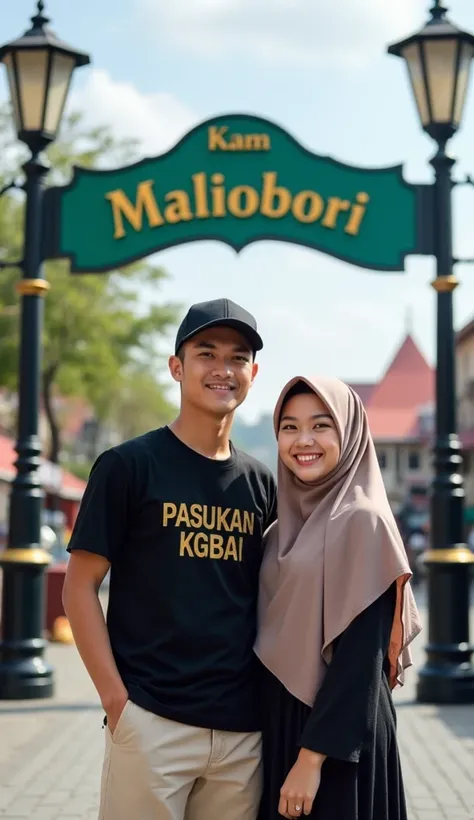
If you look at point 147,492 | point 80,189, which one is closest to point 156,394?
point 80,189

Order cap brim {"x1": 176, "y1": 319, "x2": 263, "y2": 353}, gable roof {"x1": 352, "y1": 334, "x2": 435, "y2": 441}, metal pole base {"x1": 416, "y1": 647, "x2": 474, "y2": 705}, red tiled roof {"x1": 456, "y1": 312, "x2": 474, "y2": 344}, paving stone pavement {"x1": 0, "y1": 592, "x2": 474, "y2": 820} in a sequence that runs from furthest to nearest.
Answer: gable roof {"x1": 352, "y1": 334, "x2": 435, "y2": 441} < red tiled roof {"x1": 456, "y1": 312, "x2": 474, "y2": 344} < metal pole base {"x1": 416, "y1": 647, "x2": 474, "y2": 705} < paving stone pavement {"x1": 0, "y1": 592, "x2": 474, "y2": 820} < cap brim {"x1": 176, "y1": 319, "x2": 263, "y2": 353}

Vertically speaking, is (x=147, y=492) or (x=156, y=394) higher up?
(x=156, y=394)

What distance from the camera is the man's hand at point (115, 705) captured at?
2.98 m

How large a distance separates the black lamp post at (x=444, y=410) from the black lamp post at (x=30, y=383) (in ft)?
8.57

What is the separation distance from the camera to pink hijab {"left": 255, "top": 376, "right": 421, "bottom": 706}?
293 cm

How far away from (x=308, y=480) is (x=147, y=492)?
0.43 m

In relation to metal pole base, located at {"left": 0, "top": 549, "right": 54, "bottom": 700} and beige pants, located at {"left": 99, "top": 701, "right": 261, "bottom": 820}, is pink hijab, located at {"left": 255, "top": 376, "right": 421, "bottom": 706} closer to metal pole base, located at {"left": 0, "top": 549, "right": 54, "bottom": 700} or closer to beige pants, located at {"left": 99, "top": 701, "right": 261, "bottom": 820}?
beige pants, located at {"left": 99, "top": 701, "right": 261, "bottom": 820}

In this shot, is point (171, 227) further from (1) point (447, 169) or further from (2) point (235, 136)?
(1) point (447, 169)

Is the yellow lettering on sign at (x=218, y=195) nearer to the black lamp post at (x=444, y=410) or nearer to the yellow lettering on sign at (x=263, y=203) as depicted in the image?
the yellow lettering on sign at (x=263, y=203)

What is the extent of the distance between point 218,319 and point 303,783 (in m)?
1.23

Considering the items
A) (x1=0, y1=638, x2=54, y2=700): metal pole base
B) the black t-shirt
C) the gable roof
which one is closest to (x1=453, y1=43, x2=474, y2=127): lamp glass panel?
(x1=0, y1=638, x2=54, y2=700): metal pole base

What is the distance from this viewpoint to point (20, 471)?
851 centimetres

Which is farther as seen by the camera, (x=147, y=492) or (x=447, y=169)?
(x=447, y=169)

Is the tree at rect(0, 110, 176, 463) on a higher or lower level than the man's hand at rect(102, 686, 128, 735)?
higher
